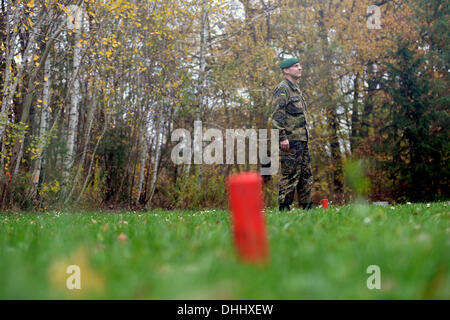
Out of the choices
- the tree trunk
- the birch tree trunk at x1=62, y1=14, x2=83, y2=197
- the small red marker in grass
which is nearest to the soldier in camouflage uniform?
the small red marker in grass

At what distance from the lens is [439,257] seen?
69.4 inches

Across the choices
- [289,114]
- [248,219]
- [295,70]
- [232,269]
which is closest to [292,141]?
[289,114]

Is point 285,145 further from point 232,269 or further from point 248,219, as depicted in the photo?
point 232,269

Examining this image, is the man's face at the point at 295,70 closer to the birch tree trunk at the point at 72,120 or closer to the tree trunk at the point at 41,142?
the tree trunk at the point at 41,142

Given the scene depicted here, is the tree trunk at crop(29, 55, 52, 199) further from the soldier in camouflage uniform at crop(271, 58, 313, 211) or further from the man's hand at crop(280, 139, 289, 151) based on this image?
the man's hand at crop(280, 139, 289, 151)

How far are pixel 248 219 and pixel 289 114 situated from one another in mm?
4449

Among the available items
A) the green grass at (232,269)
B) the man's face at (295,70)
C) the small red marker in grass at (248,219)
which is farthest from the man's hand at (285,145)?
the small red marker in grass at (248,219)

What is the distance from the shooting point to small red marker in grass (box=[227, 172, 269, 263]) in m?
1.62

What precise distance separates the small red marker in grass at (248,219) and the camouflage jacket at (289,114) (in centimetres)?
409

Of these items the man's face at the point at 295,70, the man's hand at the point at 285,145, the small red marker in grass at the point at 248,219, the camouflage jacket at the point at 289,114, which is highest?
the man's face at the point at 295,70

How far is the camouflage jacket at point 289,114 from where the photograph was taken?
576cm

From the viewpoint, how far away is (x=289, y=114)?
5.88 m
